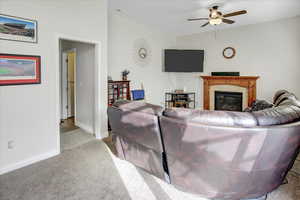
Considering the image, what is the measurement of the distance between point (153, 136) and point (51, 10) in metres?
2.41

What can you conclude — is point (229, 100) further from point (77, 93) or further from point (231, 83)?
point (77, 93)

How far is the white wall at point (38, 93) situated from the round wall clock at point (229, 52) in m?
4.12

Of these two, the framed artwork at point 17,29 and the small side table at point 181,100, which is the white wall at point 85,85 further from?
the small side table at point 181,100

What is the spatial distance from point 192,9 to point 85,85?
2.89m

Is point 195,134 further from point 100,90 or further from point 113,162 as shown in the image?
point 100,90

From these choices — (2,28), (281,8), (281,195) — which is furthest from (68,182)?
(281,8)

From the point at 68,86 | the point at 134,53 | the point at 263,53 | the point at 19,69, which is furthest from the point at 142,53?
the point at 19,69

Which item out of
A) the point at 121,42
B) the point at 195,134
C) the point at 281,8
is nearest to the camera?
the point at 195,134

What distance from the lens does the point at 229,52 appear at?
546 cm

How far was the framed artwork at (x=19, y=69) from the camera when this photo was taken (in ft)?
7.46

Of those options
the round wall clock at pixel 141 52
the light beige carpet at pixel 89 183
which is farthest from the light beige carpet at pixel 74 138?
the round wall clock at pixel 141 52

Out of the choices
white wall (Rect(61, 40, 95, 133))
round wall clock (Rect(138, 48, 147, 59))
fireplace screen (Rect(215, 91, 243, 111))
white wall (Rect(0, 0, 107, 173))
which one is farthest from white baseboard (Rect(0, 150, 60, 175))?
fireplace screen (Rect(215, 91, 243, 111))

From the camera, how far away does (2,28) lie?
2.24 meters

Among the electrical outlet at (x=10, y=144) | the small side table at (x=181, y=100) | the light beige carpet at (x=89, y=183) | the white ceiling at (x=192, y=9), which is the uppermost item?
the white ceiling at (x=192, y=9)
